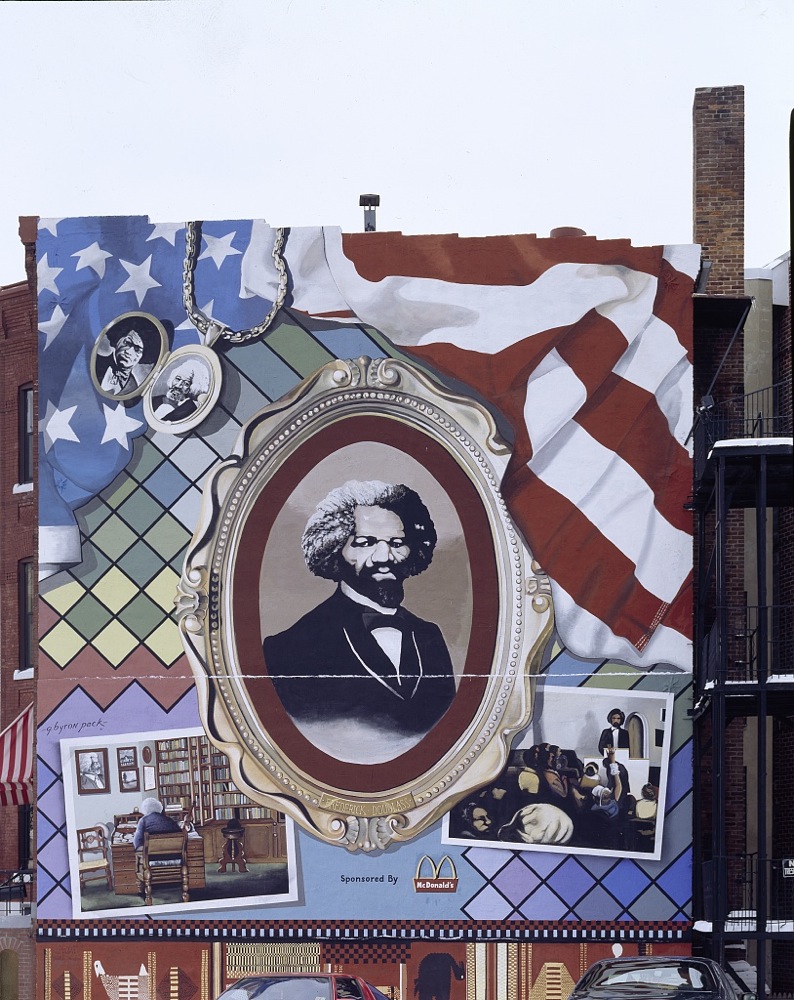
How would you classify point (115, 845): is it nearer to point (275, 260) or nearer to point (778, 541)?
point (275, 260)

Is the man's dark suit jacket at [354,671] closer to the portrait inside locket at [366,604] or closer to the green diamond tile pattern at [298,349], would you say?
the portrait inside locket at [366,604]

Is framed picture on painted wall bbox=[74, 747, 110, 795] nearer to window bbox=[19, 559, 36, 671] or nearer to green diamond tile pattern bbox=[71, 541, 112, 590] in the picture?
green diamond tile pattern bbox=[71, 541, 112, 590]

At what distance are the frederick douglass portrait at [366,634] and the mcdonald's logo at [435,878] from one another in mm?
1947

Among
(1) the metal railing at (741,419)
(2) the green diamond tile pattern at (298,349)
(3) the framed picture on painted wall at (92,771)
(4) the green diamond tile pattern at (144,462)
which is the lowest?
(3) the framed picture on painted wall at (92,771)

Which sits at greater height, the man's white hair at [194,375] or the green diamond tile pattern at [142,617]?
the man's white hair at [194,375]

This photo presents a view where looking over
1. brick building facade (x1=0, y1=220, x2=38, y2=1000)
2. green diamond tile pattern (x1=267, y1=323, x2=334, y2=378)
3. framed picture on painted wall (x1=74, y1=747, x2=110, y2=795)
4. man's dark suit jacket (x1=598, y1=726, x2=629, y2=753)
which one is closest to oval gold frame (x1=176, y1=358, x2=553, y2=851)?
green diamond tile pattern (x1=267, y1=323, x2=334, y2=378)

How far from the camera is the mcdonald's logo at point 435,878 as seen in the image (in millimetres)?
25234

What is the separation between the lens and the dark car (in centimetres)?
1817

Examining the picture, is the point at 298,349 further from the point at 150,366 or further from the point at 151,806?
the point at 151,806

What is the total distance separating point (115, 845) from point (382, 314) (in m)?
9.48

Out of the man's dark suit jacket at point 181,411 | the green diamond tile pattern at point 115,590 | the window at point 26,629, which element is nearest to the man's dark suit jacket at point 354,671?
the green diamond tile pattern at point 115,590

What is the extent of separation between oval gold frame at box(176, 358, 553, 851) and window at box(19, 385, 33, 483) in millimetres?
7559

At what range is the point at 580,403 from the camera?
85.4ft

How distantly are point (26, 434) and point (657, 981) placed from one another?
18.8 metres
